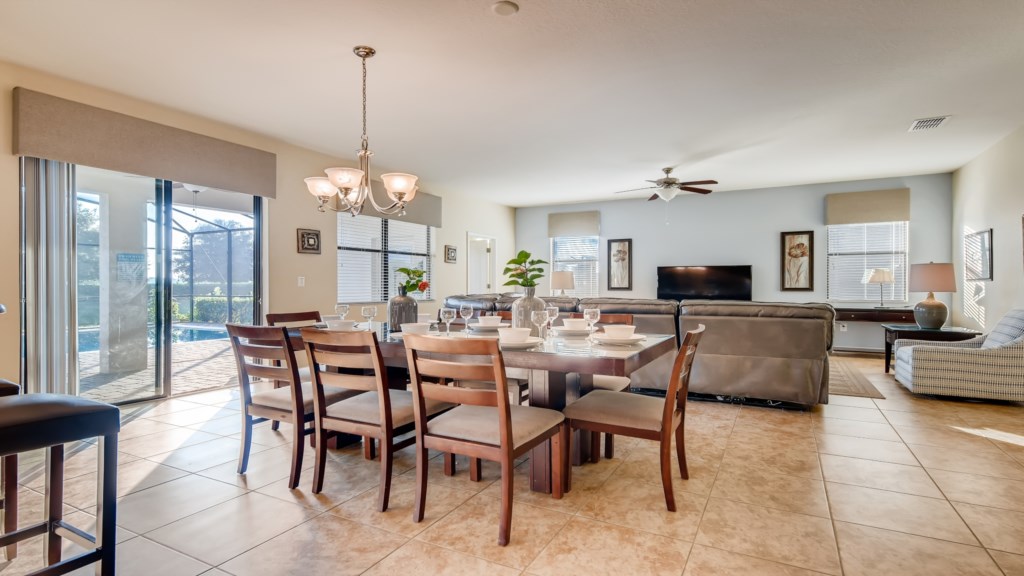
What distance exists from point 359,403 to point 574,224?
704 cm

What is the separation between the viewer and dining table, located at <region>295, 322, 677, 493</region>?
1.90 metres

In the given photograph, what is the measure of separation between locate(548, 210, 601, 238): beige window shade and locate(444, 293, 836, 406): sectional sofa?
189 inches

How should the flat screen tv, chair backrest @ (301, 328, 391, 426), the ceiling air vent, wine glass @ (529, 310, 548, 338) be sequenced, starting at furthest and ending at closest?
the flat screen tv → the ceiling air vent → wine glass @ (529, 310, 548, 338) → chair backrest @ (301, 328, 391, 426)

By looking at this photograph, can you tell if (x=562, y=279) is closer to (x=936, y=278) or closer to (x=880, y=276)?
(x=880, y=276)

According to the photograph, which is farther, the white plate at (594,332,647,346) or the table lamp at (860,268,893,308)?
the table lamp at (860,268,893,308)

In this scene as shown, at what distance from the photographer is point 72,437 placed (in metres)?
1.28

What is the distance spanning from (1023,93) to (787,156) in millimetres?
2002

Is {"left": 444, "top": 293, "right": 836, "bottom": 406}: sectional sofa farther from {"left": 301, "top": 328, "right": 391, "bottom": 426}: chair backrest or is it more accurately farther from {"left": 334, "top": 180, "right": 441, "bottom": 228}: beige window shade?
{"left": 334, "top": 180, "right": 441, "bottom": 228}: beige window shade

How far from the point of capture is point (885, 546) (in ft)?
5.94

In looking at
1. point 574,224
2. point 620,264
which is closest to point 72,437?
point 620,264

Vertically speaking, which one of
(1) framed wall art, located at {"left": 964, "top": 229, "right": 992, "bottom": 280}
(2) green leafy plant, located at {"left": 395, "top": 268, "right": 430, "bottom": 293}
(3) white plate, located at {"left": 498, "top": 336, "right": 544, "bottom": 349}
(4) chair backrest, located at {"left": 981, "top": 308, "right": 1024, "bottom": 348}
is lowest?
(4) chair backrest, located at {"left": 981, "top": 308, "right": 1024, "bottom": 348}

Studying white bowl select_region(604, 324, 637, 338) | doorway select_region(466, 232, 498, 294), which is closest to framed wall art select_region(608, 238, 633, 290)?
doorway select_region(466, 232, 498, 294)

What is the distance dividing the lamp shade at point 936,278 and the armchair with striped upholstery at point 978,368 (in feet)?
3.44

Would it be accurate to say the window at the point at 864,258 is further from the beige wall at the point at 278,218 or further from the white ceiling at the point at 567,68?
the beige wall at the point at 278,218
